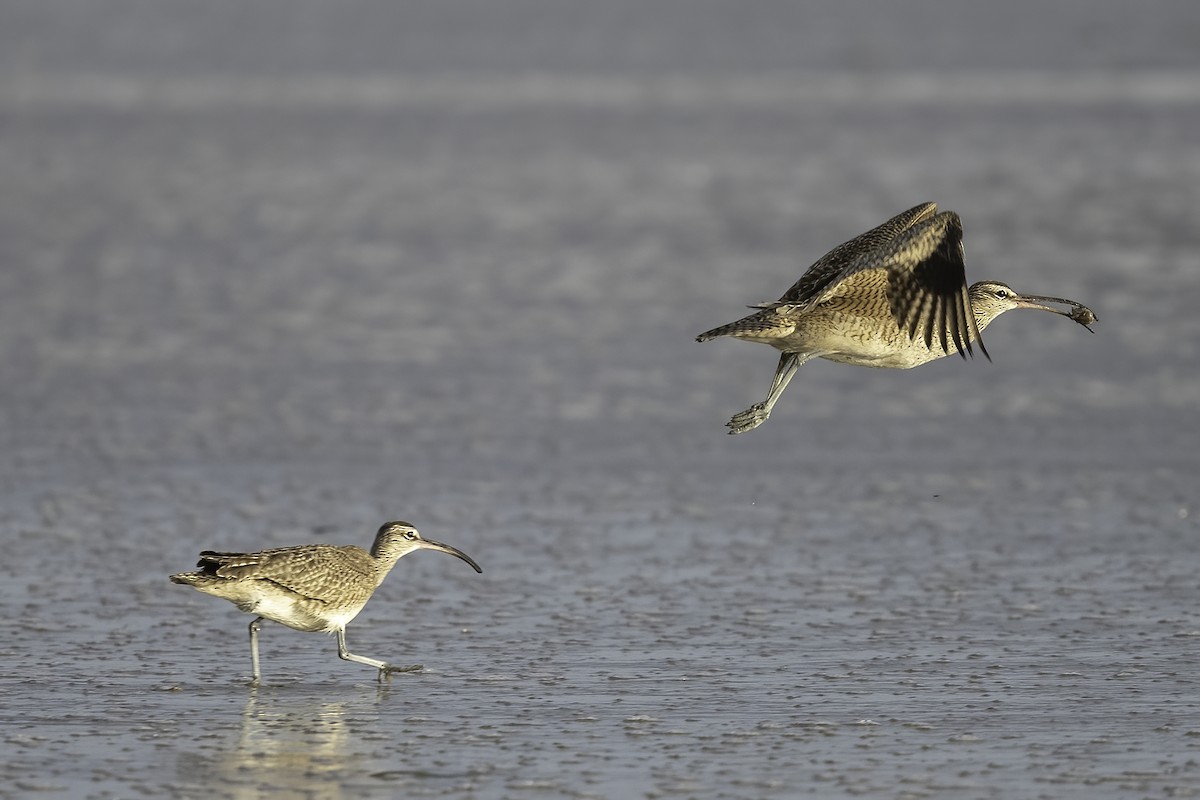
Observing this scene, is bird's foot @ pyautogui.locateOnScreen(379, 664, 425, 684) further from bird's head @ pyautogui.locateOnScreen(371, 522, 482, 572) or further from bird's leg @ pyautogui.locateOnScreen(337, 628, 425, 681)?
bird's head @ pyautogui.locateOnScreen(371, 522, 482, 572)

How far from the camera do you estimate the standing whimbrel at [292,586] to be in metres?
7.54

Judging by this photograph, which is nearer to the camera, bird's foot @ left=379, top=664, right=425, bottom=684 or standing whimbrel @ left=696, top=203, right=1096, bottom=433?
bird's foot @ left=379, top=664, right=425, bottom=684

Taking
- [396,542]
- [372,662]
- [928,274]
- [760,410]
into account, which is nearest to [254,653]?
[372,662]

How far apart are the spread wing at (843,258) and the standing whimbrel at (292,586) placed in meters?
1.84

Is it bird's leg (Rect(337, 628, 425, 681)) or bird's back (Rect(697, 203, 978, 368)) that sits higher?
bird's back (Rect(697, 203, 978, 368))

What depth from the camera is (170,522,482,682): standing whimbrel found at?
7.54 m

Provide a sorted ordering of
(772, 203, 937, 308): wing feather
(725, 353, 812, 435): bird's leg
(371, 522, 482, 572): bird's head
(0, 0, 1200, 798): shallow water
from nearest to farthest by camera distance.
→ (0, 0, 1200, 798): shallow water, (772, 203, 937, 308): wing feather, (371, 522, 482, 572): bird's head, (725, 353, 812, 435): bird's leg

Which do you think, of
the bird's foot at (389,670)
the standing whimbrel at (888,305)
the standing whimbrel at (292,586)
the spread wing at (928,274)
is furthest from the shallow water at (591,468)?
the spread wing at (928,274)

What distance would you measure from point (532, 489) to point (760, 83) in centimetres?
2188

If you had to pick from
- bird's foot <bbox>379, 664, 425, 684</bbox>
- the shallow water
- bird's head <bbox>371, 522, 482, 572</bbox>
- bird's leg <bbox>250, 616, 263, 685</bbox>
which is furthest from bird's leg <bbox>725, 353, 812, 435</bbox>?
bird's leg <bbox>250, 616, 263, 685</bbox>

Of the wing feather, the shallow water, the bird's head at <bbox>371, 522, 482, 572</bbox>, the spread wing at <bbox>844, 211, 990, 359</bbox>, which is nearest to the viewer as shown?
the shallow water

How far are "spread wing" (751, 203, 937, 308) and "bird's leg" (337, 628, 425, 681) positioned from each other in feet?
6.08

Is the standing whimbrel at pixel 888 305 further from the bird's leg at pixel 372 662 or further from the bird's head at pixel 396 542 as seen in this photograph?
the bird's leg at pixel 372 662

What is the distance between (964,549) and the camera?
9.30m
